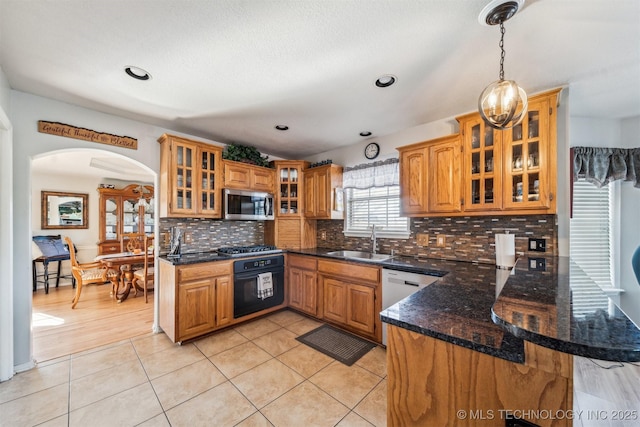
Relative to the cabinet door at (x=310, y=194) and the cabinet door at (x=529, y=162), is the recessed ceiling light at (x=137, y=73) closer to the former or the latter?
the cabinet door at (x=310, y=194)

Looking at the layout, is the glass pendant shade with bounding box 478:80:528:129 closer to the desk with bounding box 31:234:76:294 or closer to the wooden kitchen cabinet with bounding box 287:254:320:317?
the wooden kitchen cabinet with bounding box 287:254:320:317

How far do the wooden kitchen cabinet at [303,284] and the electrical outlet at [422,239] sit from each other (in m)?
1.25

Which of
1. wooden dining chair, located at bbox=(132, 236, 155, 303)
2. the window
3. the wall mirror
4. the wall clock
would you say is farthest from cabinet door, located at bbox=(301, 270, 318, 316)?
the wall mirror

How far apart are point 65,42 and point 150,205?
18.2ft

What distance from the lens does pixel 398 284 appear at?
7.84 feet

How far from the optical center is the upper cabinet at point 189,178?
2801 millimetres

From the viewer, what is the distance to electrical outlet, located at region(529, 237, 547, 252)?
216 centimetres

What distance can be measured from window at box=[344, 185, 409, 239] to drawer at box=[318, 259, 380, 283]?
69 cm

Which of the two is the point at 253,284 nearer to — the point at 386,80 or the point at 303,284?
the point at 303,284

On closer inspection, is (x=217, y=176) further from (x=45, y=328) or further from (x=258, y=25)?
(x=45, y=328)

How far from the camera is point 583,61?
1.72 meters

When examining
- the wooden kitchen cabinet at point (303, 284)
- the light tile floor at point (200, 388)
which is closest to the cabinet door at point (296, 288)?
the wooden kitchen cabinet at point (303, 284)

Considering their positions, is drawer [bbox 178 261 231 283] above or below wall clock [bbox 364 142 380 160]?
below

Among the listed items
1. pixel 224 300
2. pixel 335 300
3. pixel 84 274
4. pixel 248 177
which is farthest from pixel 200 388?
pixel 84 274
